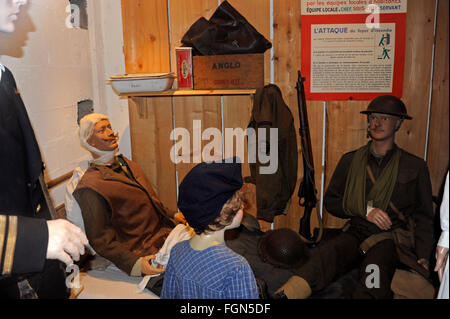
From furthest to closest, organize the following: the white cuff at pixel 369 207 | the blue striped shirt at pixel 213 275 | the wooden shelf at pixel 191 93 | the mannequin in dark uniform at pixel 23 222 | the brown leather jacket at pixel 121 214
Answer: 1. the wooden shelf at pixel 191 93
2. the white cuff at pixel 369 207
3. the brown leather jacket at pixel 121 214
4. the blue striped shirt at pixel 213 275
5. the mannequin in dark uniform at pixel 23 222

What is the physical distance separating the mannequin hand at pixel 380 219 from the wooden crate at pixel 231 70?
1213 mm

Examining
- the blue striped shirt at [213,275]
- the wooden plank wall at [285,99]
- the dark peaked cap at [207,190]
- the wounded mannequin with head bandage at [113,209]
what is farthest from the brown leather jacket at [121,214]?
the dark peaked cap at [207,190]

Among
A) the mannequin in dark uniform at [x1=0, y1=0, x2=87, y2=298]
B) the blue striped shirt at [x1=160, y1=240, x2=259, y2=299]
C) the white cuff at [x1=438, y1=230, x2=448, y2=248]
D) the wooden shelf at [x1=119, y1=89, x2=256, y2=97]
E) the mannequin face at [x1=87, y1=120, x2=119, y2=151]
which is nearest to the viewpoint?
the mannequin in dark uniform at [x1=0, y1=0, x2=87, y2=298]

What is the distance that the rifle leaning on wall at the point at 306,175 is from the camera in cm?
284

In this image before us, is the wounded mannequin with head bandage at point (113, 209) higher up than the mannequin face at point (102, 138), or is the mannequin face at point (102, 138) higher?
the mannequin face at point (102, 138)

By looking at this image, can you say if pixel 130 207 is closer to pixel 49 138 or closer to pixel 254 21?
pixel 49 138

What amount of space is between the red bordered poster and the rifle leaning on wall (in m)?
0.19

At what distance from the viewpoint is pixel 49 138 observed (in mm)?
2432

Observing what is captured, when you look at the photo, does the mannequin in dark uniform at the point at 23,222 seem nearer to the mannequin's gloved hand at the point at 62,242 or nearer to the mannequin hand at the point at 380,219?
the mannequin's gloved hand at the point at 62,242

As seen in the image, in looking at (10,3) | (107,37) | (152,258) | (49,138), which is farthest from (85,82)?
(10,3)

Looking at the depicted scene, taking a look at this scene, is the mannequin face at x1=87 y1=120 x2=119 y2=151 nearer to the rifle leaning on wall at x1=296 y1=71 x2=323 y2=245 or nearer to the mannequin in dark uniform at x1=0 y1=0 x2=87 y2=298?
the mannequin in dark uniform at x1=0 y1=0 x2=87 y2=298

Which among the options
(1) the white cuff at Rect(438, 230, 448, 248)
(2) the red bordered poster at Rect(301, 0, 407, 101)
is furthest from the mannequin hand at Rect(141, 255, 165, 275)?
(2) the red bordered poster at Rect(301, 0, 407, 101)

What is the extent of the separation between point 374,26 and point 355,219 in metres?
1.44

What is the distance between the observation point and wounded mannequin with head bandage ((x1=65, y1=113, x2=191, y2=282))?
2.19 meters
